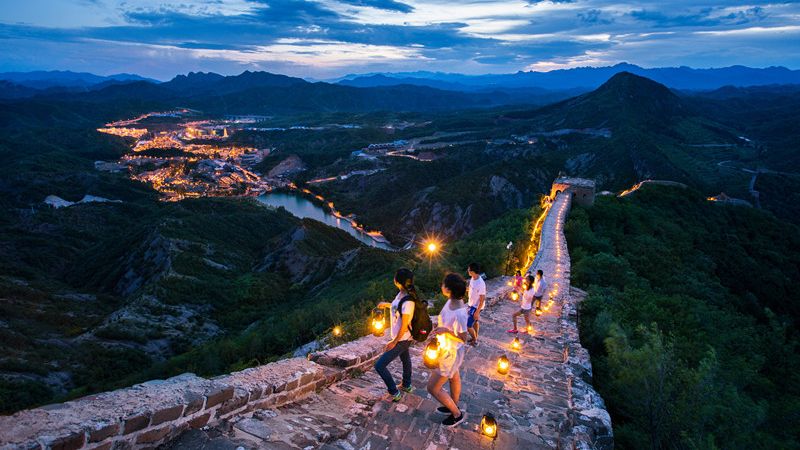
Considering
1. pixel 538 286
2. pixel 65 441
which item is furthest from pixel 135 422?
pixel 538 286

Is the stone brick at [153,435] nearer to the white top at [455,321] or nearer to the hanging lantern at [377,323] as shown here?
the white top at [455,321]

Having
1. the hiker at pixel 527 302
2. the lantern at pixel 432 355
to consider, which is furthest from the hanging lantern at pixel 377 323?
the hiker at pixel 527 302

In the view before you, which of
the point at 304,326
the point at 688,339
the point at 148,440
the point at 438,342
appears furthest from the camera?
the point at 304,326

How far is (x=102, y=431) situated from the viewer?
3.86 metres

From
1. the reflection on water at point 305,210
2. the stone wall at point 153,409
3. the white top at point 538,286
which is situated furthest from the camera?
the reflection on water at point 305,210

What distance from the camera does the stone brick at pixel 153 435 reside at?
4.20 m

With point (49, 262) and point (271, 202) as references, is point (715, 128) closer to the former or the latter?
point (271, 202)

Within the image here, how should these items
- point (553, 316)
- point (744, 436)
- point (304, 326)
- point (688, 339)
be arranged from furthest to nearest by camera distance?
point (304, 326) → point (688, 339) → point (553, 316) → point (744, 436)

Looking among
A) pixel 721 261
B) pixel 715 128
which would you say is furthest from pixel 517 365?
pixel 715 128

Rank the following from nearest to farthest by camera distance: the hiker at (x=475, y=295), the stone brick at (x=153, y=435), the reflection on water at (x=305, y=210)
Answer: the stone brick at (x=153, y=435) → the hiker at (x=475, y=295) → the reflection on water at (x=305, y=210)

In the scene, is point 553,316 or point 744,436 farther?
point 553,316

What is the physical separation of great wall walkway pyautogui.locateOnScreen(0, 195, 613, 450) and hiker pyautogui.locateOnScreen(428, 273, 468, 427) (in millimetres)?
332

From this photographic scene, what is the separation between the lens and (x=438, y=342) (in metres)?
5.77

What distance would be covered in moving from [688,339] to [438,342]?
37.6ft
